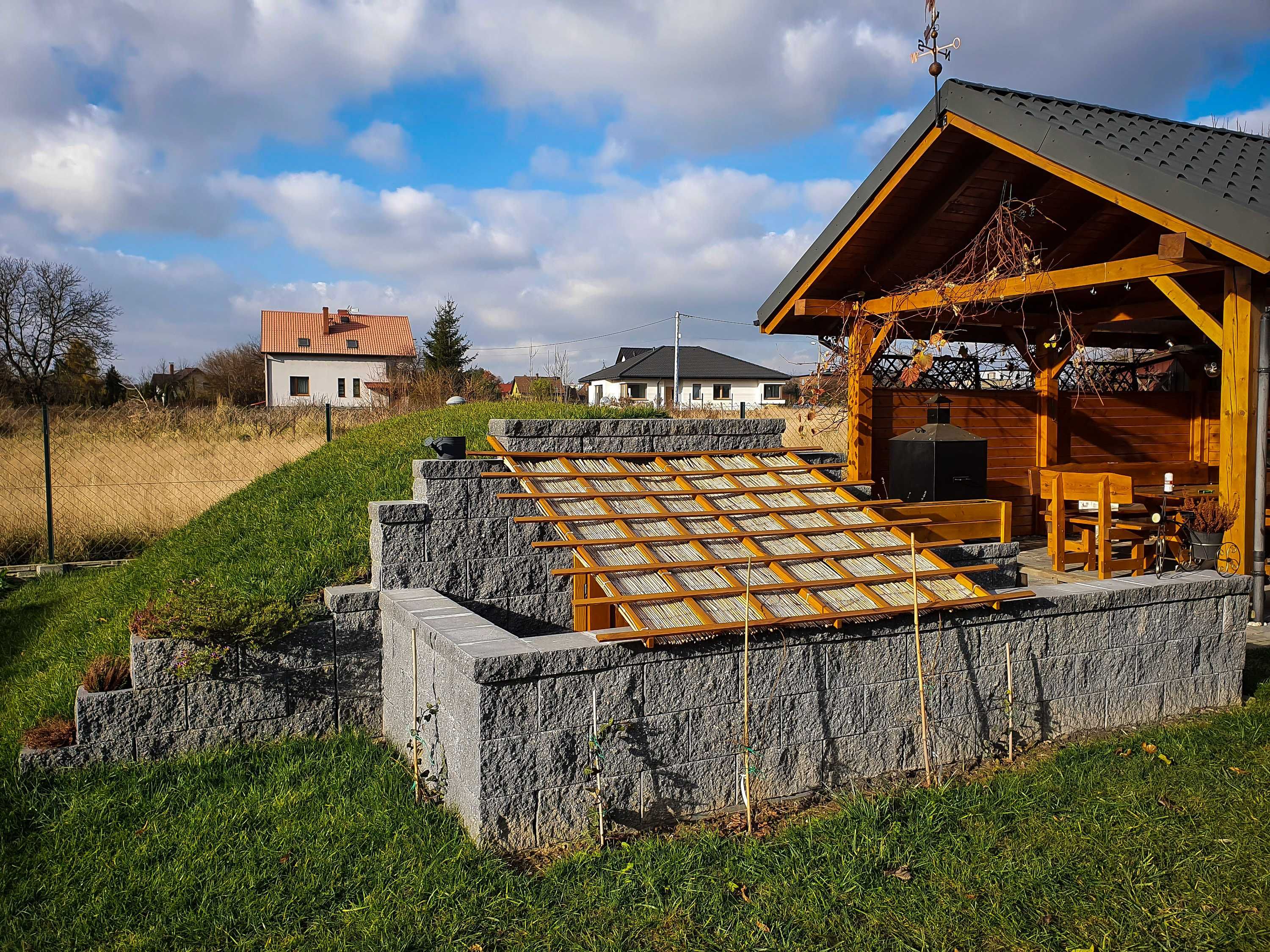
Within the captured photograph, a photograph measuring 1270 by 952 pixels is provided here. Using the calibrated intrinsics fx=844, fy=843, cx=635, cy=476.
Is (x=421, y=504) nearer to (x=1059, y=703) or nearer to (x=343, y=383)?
(x=1059, y=703)

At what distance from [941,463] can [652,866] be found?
457 centimetres

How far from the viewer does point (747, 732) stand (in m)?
3.88

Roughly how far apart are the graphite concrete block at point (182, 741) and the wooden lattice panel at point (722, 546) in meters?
1.98

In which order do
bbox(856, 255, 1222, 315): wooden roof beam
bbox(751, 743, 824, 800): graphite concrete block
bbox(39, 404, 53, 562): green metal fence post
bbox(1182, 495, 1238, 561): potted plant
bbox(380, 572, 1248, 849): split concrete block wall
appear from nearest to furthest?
bbox(380, 572, 1248, 849): split concrete block wall
bbox(751, 743, 824, 800): graphite concrete block
bbox(1182, 495, 1238, 561): potted plant
bbox(856, 255, 1222, 315): wooden roof beam
bbox(39, 404, 53, 562): green metal fence post

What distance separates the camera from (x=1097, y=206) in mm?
8266

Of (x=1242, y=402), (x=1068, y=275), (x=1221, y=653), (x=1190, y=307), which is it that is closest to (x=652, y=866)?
→ (x=1221, y=653)

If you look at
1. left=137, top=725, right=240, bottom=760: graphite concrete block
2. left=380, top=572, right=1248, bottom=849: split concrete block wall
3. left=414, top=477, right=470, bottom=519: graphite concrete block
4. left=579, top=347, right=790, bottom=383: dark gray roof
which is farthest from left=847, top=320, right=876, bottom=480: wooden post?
left=579, top=347, right=790, bottom=383: dark gray roof

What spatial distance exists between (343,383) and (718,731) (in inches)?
1841

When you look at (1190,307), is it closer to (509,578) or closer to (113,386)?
(509,578)

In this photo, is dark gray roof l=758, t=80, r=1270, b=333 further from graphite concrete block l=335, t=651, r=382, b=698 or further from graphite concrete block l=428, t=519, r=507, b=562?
graphite concrete block l=335, t=651, r=382, b=698

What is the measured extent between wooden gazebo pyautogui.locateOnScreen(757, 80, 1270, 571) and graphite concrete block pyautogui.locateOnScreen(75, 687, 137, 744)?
678 cm

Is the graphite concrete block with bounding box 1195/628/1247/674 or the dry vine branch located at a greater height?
the dry vine branch

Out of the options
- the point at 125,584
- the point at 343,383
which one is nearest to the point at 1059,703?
the point at 125,584

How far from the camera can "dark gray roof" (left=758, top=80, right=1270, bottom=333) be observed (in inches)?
222
